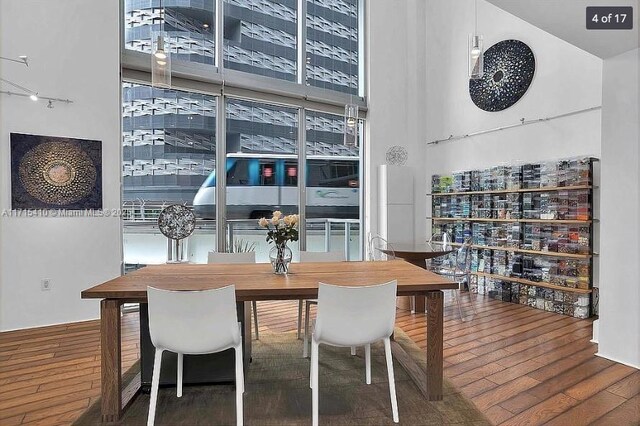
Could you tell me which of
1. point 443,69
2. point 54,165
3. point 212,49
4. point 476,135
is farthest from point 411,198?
point 54,165

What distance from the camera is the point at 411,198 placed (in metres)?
6.24

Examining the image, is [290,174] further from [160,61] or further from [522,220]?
[522,220]

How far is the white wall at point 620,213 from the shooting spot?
9.63ft

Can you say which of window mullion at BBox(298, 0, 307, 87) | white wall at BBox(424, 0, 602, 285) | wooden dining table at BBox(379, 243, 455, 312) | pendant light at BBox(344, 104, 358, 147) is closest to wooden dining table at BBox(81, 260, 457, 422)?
wooden dining table at BBox(379, 243, 455, 312)

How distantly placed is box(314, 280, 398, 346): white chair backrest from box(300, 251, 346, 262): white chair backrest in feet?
4.53

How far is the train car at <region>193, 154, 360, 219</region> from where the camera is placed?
17.5 feet

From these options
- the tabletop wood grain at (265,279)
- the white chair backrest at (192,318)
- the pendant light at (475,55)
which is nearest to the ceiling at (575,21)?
the pendant light at (475,55)

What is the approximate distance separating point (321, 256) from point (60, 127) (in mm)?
3104

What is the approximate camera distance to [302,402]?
2.38 m

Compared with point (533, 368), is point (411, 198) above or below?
above

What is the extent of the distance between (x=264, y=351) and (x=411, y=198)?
152 inches

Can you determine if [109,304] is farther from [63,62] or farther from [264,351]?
[63,62]

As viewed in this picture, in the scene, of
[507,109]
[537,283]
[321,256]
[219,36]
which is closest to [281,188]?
[219,36]

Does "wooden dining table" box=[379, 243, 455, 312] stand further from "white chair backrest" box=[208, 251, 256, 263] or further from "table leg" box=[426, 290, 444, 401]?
"table leg" box=[426, 290, 444, 401]
